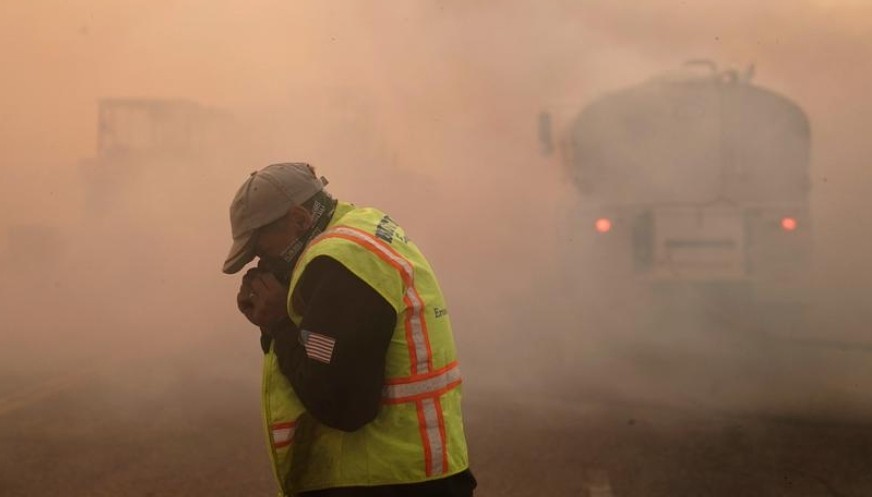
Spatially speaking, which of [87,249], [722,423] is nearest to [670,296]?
[722,423]

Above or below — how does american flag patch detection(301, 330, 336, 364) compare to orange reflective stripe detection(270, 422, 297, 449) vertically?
above

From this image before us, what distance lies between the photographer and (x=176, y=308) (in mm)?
5828

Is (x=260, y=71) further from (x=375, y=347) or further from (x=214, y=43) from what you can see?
(x=375, y=347)

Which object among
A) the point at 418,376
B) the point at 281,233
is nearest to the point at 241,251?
the point at 281,233

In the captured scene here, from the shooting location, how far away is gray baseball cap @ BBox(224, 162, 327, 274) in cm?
159

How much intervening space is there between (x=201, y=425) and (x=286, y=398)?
2.88 metres

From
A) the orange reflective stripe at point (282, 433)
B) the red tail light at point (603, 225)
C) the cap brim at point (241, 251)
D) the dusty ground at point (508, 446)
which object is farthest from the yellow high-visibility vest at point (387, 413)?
the red tail light at point (603, 225)

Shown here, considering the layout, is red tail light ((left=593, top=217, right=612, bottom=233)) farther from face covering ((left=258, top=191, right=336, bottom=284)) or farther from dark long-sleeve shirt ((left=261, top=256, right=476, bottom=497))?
dark long-sleeve shirt ((left=261, top=256, right=476, bottom=497))

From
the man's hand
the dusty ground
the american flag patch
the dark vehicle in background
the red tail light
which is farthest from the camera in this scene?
the red tail light

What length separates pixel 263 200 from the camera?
1.59 meters

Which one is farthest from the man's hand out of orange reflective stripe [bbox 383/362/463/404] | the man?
orange reflective stripe [bbox 383/362/463/404]

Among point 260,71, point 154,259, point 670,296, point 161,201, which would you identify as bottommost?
A: point 670,296

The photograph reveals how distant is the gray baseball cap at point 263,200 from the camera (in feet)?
5.21

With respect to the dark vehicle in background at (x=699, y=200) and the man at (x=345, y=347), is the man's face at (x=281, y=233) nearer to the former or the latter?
the man at (x=345, y=347)
